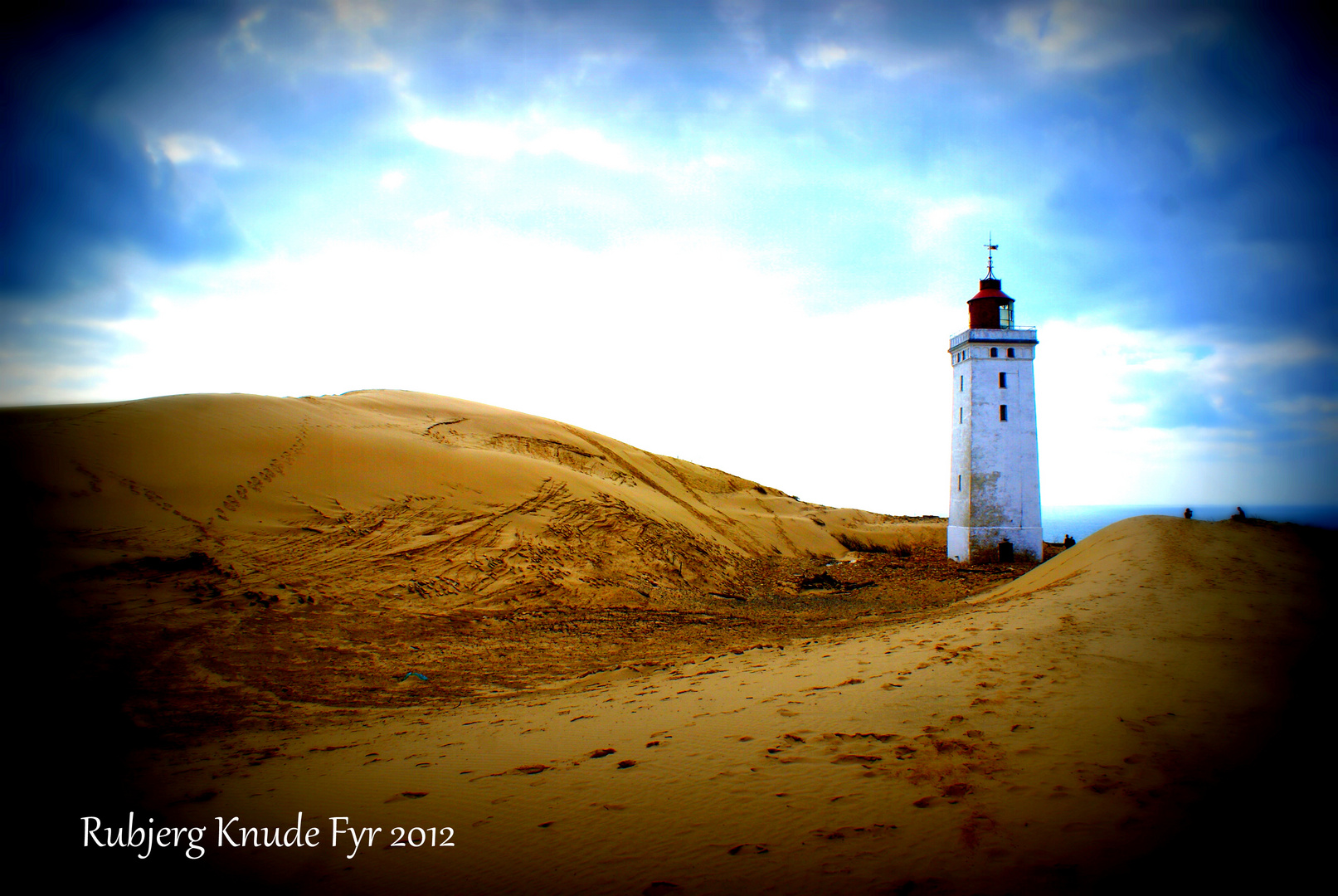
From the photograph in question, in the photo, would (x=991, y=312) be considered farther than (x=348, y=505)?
Yes

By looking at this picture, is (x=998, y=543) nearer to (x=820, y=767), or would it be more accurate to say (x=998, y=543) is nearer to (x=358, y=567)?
(x=358, y=567)

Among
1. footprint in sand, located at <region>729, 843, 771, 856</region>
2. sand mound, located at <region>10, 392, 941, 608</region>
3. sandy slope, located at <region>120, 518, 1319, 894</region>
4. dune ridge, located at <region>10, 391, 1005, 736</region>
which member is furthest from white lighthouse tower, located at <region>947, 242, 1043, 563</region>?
footprint in sand, located at <region>729, 843, 771, 856</region>

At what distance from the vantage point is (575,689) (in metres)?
7.27

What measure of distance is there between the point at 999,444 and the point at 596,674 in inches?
736

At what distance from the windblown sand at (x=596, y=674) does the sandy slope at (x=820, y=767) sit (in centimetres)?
3

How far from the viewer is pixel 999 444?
21.3 m

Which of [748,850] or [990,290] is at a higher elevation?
[990,290]

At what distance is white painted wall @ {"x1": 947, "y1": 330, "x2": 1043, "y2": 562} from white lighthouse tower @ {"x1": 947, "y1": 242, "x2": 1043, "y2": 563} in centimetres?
3

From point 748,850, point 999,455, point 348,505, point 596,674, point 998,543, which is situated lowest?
point 596,674

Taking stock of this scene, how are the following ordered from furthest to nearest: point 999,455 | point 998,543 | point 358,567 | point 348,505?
point 999,455, point 998,543, point 348,505, point 358,567

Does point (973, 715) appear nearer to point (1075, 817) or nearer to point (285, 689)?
point (1075, 817)

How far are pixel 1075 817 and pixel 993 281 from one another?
76.1 feet

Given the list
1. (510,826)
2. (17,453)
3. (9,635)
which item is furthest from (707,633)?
(17,453)

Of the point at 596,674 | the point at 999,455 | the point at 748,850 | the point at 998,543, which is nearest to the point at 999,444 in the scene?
the point at 999,455
